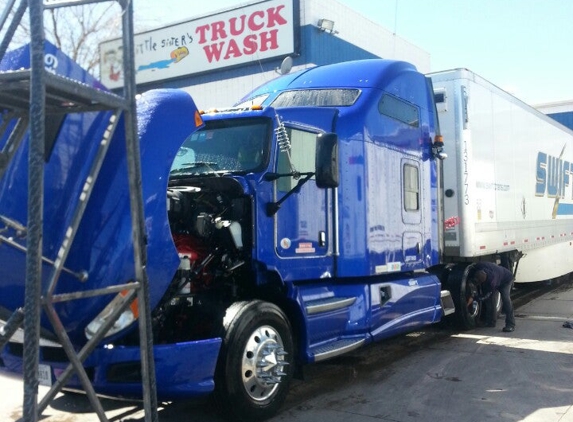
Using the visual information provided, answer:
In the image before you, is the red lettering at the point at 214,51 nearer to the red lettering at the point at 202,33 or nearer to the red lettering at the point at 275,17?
the red lettering at the point at 202,33

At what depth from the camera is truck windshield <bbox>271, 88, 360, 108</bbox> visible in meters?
7.00

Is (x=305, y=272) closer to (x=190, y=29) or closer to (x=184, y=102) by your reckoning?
(x=184, y=102)

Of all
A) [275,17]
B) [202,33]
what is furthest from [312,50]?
[202,33]

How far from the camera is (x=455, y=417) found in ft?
17.4

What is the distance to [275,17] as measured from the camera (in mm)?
17422

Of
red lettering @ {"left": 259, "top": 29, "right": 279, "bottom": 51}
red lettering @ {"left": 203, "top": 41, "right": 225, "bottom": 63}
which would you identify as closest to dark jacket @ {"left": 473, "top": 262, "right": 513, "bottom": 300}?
red lettering @ {"left": 259, "top": 29, "right": 279, "bottom": 51}

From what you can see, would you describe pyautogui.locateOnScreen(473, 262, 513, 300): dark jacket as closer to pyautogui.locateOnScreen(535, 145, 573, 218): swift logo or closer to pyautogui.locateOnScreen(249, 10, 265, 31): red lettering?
pyautogui.locateOnScreen(535, 145, 573, 218): swift logo

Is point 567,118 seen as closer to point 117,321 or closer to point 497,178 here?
point 497,178

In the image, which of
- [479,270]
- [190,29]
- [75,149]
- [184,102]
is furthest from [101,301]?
[190,29]

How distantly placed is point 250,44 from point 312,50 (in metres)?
1.92

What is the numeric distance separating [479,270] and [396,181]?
2.80 meters

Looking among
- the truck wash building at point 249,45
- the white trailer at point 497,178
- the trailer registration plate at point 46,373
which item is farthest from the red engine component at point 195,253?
the truck wash building at point 249,45

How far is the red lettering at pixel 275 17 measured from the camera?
17281 mm

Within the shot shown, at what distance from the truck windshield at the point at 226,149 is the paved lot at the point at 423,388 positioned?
207cm
